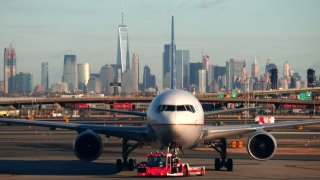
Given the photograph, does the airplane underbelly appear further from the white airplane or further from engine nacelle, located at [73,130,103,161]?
engine nacelle, located at [73,130,103,161]

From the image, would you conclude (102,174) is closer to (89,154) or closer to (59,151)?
(89,154)

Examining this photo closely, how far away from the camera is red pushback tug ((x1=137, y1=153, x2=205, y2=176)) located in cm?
3491

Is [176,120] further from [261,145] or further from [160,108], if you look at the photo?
[261,145]

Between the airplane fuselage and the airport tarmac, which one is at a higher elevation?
the airplane fuselage

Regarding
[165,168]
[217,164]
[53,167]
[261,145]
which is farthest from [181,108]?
[53,167]

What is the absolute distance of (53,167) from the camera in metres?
41.4

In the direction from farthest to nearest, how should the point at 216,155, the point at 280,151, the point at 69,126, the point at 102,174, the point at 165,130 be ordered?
the point at 280,151
the point at 216,155
the point at 69,126
the point at 102,174
the point at 165,130

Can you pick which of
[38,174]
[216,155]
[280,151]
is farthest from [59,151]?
[38,174]

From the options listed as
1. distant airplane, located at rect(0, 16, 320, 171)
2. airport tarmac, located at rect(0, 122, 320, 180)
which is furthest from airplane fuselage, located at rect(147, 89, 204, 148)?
airport tarmac, located at rect(0, 122, 320, 180)

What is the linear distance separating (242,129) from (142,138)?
17.1 feet

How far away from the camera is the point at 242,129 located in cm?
3838

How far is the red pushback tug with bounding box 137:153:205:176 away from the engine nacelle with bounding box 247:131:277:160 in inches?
137

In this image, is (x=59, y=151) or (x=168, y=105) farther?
(x=59, y=151)

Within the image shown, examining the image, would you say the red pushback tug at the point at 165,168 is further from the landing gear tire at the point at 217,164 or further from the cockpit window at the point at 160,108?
the landing gear tire at the point at 217,164
